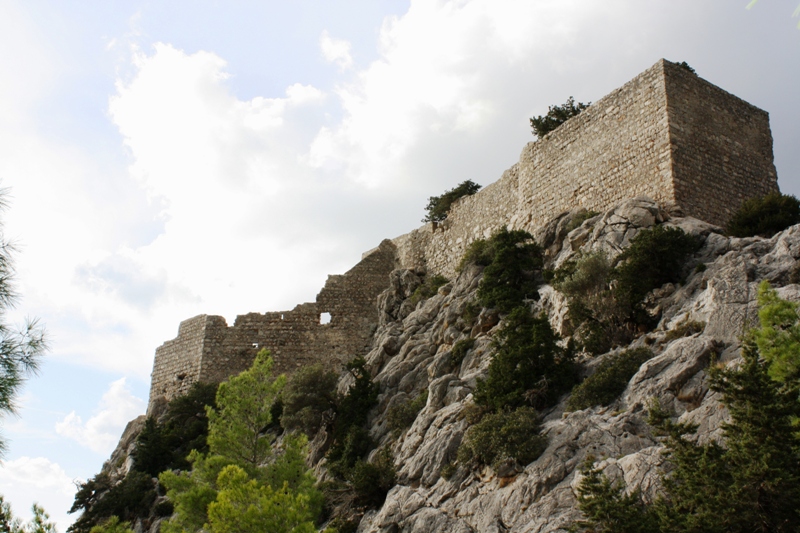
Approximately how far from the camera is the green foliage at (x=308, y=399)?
21.1 m

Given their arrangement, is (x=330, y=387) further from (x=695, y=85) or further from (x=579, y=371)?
(x=695, y=85)

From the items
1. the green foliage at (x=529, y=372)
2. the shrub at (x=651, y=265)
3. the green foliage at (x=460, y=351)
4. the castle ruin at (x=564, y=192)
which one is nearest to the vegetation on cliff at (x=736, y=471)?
the green foliage at (x=529, y=372)

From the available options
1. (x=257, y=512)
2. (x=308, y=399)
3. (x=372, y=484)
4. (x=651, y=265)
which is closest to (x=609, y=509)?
(x=257, y=512)

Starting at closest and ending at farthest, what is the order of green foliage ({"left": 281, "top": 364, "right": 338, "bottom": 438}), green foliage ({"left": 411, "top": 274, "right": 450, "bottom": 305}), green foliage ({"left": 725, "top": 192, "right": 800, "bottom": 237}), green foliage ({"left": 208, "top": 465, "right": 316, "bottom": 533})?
green foliage ({"left": 208, "top": 465, "right": 316, "bottom": 533}) < green foliage ({"left": 725, "top": 192, "right": 800, "bottom": 237}) < green foliage ({"left": 281, "top": 364, "right": 338, "bottom": 438}) < green foliage ({"left": 411, "top": 274, "right": 450, "bottom": 305})

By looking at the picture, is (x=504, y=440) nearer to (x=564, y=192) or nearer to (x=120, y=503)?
(x=564, y=192)

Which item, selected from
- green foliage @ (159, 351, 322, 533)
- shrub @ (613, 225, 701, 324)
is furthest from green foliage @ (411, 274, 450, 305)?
shrub @ (613, 225, 701, 324)

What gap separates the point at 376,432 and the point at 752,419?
11168 mm

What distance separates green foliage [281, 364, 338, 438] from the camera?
69.3 feet

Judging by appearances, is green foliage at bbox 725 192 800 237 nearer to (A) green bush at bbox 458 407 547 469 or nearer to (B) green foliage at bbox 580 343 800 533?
(A) green bush at bbox 458 407 547 469

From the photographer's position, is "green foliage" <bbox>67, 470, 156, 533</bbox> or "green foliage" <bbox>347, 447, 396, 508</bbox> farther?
"green foliage" <bbox>67, 470, 156, 533</bbox>

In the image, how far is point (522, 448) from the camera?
13.4 metres

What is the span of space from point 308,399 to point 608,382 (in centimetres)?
1004

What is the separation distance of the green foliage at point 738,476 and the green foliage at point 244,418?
9.57 m

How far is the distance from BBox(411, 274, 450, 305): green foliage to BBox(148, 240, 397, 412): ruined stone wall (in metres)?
3.29
